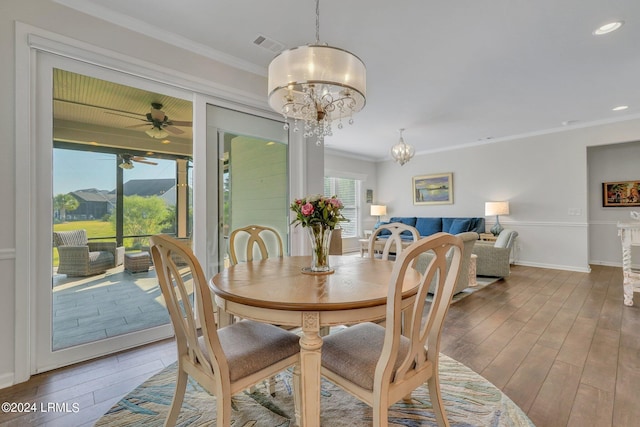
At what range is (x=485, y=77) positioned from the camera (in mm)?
3309

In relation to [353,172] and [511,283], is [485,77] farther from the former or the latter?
[353,172]

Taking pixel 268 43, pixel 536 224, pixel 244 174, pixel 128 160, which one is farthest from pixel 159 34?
pixel 536 224

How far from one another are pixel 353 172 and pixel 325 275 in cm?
625

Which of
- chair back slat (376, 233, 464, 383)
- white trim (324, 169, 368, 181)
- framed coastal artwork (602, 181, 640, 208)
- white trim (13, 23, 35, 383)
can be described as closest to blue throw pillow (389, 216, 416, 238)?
white trim (324, 169, 368, 181)

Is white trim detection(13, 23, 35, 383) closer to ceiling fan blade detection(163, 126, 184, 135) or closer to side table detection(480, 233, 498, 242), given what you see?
ceiling fan blade detection(163, 126, 184, 135)

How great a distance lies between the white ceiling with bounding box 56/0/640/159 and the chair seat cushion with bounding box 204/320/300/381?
2.23 m

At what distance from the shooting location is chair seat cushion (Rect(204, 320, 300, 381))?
123 cm

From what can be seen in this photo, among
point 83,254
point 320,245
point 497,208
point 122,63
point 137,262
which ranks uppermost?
point 122,63

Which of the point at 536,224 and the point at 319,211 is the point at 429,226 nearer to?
the point at 536,224

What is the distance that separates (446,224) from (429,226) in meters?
0.36

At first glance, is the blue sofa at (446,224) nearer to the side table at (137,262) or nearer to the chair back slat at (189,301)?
the side table at (137,262)

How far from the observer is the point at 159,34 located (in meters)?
2.44

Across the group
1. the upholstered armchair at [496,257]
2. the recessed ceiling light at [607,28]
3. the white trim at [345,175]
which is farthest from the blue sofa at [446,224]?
the recessed ceiling light at [607,28]

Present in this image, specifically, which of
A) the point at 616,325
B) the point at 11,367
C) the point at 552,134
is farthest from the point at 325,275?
the point at 552,134
